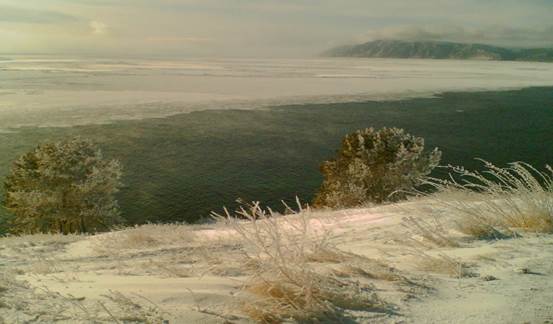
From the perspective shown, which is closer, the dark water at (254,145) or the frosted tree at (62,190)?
the frosted tree at (62,190)

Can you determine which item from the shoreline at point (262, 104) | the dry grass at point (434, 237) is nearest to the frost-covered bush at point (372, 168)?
the dry grass at point (434, 237)

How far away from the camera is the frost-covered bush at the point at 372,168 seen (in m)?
26.9

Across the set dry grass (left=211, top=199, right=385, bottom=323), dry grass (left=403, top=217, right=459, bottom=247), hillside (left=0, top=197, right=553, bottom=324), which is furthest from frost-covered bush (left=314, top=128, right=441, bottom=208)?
dry grass (left=211, top=199, right=385, bottom=323)

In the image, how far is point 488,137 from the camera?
64.1 m

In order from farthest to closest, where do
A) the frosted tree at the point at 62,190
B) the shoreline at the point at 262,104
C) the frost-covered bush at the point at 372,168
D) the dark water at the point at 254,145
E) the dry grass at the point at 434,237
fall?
the shoreline at the point at 262,104
the dark water at the point at 254,145
the frost-covered bush at the point at 372,168
the frosted tree at the point at 62,190
the dry grass at the point at 434,237

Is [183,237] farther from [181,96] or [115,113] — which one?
[181,96]

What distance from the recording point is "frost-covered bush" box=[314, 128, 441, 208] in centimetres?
2688

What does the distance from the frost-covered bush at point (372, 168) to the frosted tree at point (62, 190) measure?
1272 centimetres

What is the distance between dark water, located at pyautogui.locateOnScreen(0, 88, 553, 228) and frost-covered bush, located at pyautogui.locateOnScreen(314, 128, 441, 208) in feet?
42.4

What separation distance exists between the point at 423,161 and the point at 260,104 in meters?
61.6

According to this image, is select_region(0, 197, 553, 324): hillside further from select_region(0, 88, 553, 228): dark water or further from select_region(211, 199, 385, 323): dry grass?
select_region(0, 88, 553, 228): dark water

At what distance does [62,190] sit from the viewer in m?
26.2

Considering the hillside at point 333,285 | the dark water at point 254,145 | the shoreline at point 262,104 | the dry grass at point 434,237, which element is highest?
the hillside at point 333,285

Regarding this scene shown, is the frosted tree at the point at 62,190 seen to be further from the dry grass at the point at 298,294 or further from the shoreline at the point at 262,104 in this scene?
the shoreline at the point at 262,104
